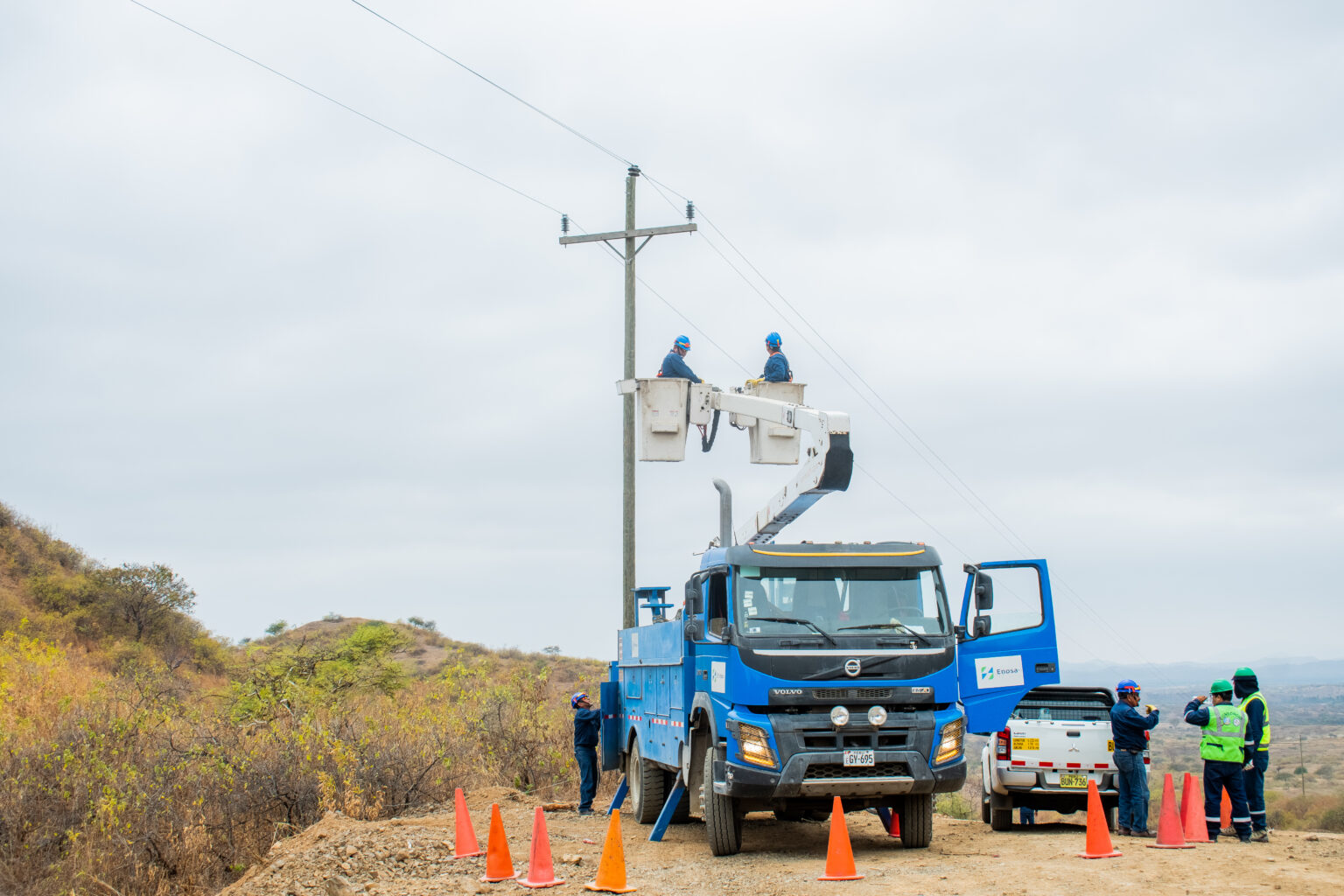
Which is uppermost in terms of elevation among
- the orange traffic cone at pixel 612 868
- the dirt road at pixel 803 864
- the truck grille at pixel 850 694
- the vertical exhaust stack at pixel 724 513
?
the vertical exhaust stack at pixel 724 513

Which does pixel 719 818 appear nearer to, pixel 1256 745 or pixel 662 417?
pixel 662 417

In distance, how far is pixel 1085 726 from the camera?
14.2 m

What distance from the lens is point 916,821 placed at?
478 inches

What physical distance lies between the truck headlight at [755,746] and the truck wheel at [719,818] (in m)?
0.49

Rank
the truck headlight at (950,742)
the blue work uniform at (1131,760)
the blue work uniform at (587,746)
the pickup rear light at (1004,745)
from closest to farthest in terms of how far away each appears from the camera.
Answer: the truck headlight at (950,742) < the blue work uniform at (1131,760) < the pickup rear light at (1004,745) < the blue work uniform at (587,746)

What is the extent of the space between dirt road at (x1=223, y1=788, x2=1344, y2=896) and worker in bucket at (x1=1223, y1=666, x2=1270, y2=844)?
0.34m

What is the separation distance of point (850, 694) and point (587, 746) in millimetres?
6983

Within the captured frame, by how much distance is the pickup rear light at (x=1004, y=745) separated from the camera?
46.8 feet

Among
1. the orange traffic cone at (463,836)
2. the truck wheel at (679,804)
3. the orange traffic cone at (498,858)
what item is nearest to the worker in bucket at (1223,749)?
the truck wheel at (679,804)

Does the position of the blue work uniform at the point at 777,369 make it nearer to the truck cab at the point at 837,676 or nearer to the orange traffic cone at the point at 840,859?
the truck cab at the point at 837,676

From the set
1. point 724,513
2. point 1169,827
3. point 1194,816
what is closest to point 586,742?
point 724,513

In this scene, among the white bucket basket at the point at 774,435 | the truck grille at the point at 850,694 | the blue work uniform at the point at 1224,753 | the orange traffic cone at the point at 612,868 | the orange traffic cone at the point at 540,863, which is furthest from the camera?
the white bucket basket at the point at 774,435

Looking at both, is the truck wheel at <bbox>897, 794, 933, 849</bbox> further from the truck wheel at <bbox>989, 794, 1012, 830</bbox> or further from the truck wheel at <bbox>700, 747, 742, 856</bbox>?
the truck wheel at <bbox>989, 794, 1012, 830</bbox>

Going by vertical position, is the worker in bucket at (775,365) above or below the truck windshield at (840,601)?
above
